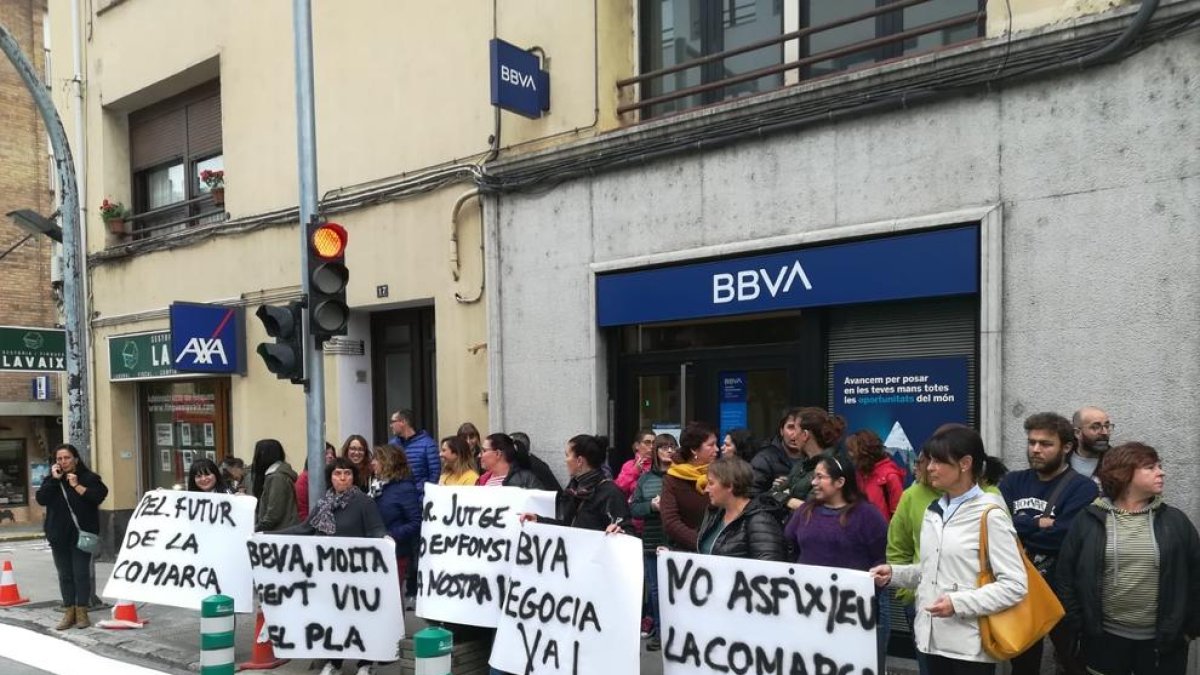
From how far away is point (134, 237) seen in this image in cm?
1445

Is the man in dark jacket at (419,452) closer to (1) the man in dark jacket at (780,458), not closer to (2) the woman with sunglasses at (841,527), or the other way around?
(1) the man in dark jacket at (780,458)

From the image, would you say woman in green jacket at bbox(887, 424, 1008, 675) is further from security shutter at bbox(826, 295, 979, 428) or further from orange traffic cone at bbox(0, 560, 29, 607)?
orange traffic cone at bbox(0, 560, 29, 607)

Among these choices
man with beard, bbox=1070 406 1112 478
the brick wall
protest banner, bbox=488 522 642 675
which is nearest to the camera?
protest banner, bbox=488 522 642 675

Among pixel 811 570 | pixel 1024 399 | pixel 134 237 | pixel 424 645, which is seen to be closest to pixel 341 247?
pixel 424 645

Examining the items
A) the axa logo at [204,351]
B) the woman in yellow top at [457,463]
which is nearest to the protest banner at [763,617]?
the woman in yellow top at [457,463]

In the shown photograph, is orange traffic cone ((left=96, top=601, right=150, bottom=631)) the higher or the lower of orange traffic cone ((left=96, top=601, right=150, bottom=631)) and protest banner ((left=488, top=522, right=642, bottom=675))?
the lower

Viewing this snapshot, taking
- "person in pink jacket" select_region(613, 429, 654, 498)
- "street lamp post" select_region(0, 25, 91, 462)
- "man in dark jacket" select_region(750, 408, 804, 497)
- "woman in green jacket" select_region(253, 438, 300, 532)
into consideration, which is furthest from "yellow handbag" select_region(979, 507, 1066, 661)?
"street lamp post" select_region(0, 25, 91, 462)

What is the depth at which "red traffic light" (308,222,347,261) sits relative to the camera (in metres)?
6.92

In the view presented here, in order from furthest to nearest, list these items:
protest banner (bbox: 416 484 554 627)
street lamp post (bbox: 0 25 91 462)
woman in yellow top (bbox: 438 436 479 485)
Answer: street lamp post (bbox: 0 25 91 462) < woman in yellow top (bbox: 438 436 479 485) < protest banner (bbox: 416 484 554 627)

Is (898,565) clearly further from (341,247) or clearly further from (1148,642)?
(341,247)

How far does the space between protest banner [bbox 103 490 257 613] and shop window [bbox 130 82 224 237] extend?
6376 millimetres

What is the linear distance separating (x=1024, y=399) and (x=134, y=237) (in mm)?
13597

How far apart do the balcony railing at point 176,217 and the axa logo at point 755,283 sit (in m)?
7.90

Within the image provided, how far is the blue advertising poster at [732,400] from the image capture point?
25.8 ft
